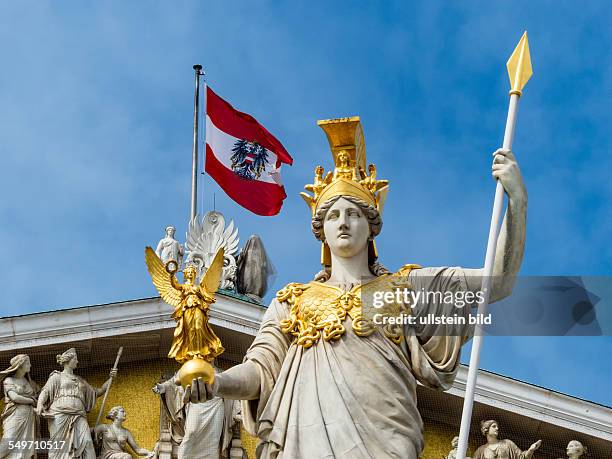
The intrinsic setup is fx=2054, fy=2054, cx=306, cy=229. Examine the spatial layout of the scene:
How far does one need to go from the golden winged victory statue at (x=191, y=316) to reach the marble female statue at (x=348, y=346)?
13cm

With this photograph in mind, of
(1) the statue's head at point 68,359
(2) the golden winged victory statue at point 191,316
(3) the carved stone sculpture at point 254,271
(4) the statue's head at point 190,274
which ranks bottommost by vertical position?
(2) the golden winged victory statue at point 191,316

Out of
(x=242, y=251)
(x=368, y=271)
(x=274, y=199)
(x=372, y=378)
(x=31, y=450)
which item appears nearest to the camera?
(x=372, y=378)

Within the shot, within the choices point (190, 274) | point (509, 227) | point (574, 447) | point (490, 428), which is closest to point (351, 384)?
point (190, 274)

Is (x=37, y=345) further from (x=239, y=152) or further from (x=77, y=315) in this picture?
(x=239, y=152)

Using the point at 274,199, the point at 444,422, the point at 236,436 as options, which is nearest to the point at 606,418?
the point at 444,422

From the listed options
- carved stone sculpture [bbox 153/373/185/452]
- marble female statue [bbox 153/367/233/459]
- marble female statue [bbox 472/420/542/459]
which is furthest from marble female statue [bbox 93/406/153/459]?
marble female statue [bbox 472/420/542/459]

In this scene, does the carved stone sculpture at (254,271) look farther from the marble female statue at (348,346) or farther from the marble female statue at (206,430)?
the marble female statue at (348,346)

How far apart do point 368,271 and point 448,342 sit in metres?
0.84

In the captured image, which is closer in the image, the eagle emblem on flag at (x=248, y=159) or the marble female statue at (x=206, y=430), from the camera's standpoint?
the marble female statue at (x=206, y=430)

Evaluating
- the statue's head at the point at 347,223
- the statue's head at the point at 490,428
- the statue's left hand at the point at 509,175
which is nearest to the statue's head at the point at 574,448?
the statue's head at the point at 490,428

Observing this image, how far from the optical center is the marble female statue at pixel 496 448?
23156 mm

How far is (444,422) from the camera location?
23.7 meters

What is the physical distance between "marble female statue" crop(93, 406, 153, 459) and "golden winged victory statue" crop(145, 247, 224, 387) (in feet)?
34.7

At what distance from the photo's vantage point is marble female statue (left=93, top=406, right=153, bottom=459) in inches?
910
